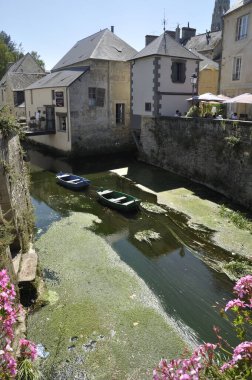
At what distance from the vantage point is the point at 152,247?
11633 millimetres

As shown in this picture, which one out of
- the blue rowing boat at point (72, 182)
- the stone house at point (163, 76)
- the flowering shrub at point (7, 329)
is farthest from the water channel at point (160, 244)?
the flowering shrub at point (7, 329)

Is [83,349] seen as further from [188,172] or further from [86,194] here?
[188,172]

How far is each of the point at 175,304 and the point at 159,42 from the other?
62.4 ft

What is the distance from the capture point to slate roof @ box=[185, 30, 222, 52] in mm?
32906

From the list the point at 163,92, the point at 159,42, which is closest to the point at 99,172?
the point at 163,92

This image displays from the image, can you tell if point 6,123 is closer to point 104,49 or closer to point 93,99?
point 93,99

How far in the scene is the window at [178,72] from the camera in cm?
2230

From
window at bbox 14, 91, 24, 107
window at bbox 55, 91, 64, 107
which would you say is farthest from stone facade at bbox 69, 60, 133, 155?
window at bbox 14, 91, 24, 107

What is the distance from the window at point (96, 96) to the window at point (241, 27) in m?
10.8

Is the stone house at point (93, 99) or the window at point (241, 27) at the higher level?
the window at point (241, 27)

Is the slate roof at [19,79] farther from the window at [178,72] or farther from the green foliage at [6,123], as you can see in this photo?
the green foliage at [6,123]

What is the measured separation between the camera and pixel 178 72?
2261cm

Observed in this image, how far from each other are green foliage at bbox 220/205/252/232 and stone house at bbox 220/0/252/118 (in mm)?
9520

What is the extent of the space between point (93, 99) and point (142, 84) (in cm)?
457
